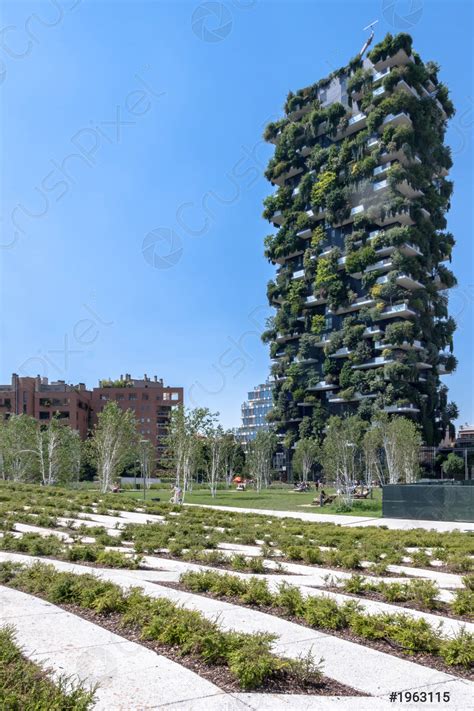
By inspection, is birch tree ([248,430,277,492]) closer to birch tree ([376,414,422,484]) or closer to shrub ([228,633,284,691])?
birch tree ([376,414,422,484])

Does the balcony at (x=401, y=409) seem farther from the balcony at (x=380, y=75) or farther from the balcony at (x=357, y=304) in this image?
the balcony at (x=380, y=75)

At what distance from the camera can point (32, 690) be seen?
181 inches

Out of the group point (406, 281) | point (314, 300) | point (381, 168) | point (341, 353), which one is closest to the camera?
point (406, 281)

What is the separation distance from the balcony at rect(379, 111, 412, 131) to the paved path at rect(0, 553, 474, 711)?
262 ft

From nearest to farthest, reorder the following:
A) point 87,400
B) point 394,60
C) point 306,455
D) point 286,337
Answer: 1. point 306,455
2. point 394,60
3. point 286,337
4. point 87,400

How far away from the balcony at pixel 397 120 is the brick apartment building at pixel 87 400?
5348cm

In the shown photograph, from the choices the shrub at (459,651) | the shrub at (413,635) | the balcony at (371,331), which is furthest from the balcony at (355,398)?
the shrub at (459,651)

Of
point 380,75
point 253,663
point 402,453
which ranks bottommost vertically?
point 253,663

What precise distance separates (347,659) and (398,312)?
70719 mm

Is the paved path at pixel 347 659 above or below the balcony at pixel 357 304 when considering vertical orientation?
below

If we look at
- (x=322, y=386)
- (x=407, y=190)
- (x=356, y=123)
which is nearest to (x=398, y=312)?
(x=322, y=386)

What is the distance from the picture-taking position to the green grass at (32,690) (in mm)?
4402

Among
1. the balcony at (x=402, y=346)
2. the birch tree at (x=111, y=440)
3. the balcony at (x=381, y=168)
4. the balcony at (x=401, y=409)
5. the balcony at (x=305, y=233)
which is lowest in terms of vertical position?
the birch tree at (x=111, y=440)

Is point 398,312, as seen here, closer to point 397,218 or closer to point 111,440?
point 397,218
